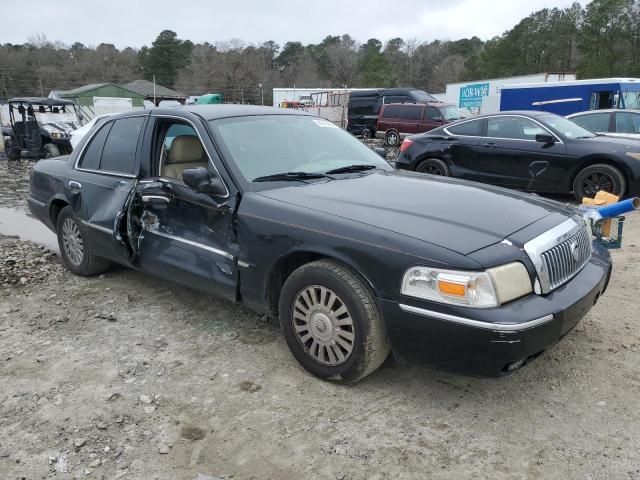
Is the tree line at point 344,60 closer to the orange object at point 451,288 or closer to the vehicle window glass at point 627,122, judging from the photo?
the vehicle window glass at point 627,122

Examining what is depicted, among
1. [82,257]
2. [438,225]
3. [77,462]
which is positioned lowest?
[77,462]

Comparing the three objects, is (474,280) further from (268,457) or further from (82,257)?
(82,257)

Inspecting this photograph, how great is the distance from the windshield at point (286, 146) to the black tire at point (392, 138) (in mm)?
16023

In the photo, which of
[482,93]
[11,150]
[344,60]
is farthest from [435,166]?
[344,60]

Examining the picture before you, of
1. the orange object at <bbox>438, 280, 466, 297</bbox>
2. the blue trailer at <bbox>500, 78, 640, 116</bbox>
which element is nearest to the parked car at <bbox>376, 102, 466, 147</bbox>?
the blue trailer at <bbox>500, 78, 640, 116</bbox>

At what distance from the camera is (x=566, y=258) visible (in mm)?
3115

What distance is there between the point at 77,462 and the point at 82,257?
2.98 m

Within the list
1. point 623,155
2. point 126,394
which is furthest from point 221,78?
point 126,394

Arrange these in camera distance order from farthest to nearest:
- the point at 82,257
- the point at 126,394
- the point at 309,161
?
the point at 82,257
the point at 309,161
the point at 126,394

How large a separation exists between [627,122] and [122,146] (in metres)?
9.27

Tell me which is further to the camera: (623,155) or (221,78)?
(221,78)

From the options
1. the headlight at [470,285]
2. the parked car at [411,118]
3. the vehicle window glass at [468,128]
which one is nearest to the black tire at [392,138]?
the parked car at [411,118]

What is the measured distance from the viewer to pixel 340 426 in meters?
2.90

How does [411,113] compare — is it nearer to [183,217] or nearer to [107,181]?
[107,181]
